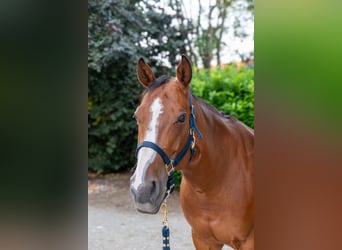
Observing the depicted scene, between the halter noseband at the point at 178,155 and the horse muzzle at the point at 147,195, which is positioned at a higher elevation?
the halter noseband at the point at 178,155

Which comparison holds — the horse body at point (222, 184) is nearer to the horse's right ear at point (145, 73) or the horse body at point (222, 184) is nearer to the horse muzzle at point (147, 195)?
the horse's right ear at point (145, 73)

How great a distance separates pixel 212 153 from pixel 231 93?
140 inches

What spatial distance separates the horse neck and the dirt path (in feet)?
7.73

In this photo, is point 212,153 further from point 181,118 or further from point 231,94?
point 231,94

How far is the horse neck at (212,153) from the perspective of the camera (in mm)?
1931

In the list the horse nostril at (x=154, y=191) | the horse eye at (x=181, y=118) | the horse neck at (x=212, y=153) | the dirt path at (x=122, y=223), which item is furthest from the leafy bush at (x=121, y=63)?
the horse nostril at (x=154, y=191)

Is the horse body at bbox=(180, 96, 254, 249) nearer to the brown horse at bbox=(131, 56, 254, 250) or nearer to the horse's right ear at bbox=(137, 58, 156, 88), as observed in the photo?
the brown horse at bbox=(131, 56, 254, 250)

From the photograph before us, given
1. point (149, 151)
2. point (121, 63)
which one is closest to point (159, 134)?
point (149, 151)

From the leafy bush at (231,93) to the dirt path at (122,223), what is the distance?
167 centimetres

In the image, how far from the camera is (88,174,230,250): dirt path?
14.3 ft

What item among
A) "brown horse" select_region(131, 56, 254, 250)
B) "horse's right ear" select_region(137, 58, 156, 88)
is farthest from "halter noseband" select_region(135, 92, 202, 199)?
"horse's right ear" select_region(137, 58, 156, 88)

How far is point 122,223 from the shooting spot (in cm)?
506
